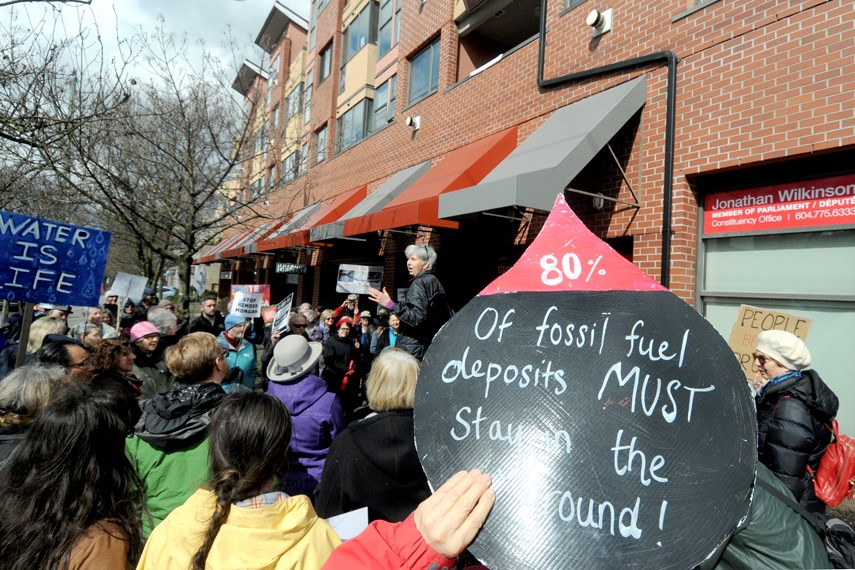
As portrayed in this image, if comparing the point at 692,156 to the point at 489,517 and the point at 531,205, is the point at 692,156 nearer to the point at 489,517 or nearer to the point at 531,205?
the point at 531,205

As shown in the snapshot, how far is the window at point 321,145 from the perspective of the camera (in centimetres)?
1609

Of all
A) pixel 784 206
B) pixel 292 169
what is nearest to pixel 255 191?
pixel 292 169

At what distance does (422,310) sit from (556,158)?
107 inches

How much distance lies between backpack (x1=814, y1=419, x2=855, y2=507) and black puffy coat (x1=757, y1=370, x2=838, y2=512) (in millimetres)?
65

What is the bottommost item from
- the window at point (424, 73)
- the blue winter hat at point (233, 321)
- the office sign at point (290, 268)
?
the blue winter hat at point (233, 321)

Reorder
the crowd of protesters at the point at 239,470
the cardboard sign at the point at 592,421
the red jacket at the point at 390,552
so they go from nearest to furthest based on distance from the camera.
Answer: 1. the red jacket at the point at 390,552
2. the cardboard sign at the point at 592,421
3. the crowd of protesters at the point at 239,470

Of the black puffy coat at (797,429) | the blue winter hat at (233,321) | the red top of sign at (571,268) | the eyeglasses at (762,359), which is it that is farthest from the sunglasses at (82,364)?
the eyeglasses at (762,359)

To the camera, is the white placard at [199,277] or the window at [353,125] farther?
the window at [353,125]

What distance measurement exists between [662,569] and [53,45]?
7561mm

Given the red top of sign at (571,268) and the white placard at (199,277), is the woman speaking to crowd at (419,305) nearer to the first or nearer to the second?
the red top of sign at (571,268)

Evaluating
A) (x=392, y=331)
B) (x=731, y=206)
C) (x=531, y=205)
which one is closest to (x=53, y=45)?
(x=392, y=331)

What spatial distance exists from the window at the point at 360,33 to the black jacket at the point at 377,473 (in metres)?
14.0

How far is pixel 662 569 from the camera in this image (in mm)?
1102

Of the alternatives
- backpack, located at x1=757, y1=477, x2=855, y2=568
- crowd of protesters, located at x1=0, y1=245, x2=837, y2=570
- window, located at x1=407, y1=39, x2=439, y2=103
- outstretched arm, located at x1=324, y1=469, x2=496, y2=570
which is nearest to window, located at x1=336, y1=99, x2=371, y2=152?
window, located at x1=407, y1=39, x2=439, y2=103
